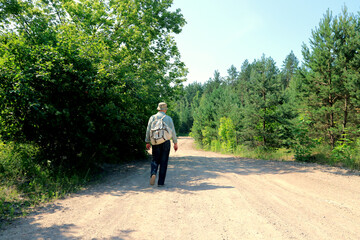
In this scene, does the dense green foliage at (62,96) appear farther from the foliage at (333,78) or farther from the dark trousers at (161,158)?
the foliage at (333,78)

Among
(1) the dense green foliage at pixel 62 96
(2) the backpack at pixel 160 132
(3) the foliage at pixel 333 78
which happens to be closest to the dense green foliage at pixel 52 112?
(1) the dense green foliage at pixel 62 96

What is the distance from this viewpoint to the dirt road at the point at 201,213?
9.82ft

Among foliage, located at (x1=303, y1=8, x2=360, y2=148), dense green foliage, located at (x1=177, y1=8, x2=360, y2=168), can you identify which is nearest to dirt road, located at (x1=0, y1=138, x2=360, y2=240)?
dense green foliage, located at (x1=177, y1=8, x2=360, y2=168)

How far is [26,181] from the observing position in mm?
5441

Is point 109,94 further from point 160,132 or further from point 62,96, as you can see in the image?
point 160,132

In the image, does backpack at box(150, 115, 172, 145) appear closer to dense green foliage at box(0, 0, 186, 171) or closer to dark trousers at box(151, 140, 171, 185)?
dark trousers at box(151, 140, 171, 185)

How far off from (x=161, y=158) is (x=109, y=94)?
8.79 feet

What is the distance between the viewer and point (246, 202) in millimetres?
4242

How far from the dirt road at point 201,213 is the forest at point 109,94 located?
1.01 m

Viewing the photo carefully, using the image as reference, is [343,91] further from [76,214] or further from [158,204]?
[76,214]

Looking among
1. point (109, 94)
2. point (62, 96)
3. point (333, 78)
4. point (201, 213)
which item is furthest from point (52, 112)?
point (333, 78)

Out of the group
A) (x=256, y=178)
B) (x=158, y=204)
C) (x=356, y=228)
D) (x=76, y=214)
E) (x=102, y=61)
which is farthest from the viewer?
(x=102, y=61)

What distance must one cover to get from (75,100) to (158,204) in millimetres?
4085

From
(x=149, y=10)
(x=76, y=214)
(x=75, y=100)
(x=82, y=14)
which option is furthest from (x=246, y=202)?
(x=149, y=10)
